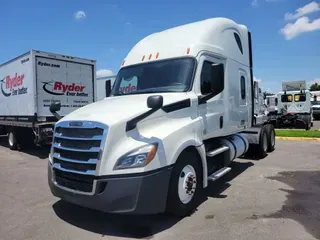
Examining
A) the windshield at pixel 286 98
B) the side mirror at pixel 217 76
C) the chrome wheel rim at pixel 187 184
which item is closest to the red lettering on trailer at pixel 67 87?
the side mirror at pixel 217 76

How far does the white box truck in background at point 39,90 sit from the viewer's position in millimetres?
11117

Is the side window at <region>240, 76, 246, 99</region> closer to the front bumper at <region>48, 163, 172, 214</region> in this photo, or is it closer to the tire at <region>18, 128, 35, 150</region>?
the front bumper at <region>48, 163, 172, 214</region>

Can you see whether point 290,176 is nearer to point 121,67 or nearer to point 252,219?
point 252,219

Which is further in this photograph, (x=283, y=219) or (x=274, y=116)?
(x=274, y=116)

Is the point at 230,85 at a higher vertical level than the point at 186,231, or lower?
higher

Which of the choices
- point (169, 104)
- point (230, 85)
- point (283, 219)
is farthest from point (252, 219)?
point (230, 85)

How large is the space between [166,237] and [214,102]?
2891 millimetres

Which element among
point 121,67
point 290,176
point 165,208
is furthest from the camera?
point 290,176

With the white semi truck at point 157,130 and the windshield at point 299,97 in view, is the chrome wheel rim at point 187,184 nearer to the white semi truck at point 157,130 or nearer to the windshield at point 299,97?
the white semi truck at point 157,130

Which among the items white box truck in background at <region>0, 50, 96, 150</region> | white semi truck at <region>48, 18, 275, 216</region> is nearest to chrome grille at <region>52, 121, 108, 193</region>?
white semi truck at <region>48, 18, 275, 216</region>

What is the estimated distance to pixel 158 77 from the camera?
18.7 ft

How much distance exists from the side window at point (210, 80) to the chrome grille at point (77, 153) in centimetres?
224

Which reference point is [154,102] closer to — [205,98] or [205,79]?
[205,98]

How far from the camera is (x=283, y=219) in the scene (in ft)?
15.4
